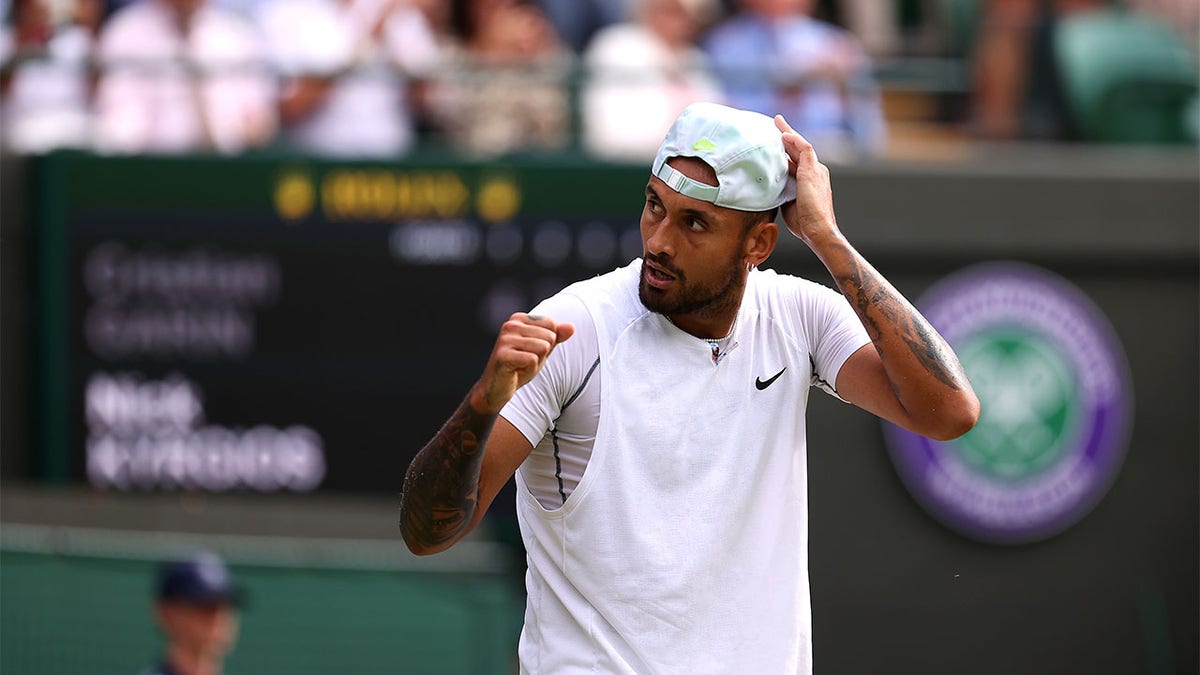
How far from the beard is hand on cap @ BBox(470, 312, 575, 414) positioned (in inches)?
11.4

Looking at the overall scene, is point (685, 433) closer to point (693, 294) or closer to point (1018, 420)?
point (693, 294)

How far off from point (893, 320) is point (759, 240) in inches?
11.9

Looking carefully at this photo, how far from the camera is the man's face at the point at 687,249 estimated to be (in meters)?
3.46

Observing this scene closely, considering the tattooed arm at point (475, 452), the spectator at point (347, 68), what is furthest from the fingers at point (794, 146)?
the spectator at point (347, 68)

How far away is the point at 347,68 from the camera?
Answer: 876cm

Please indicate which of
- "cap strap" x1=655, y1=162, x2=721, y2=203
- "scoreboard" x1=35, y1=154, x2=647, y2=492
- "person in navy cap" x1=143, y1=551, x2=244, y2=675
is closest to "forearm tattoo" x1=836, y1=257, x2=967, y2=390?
"cap strap" x1=655, y1=162, x2=721, y2=203

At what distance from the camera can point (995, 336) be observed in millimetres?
9266

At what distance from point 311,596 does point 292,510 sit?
0.86 metres

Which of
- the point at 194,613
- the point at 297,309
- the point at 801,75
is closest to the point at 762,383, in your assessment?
the point at 194,613

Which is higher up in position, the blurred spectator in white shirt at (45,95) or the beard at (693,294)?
the beard at (693,294)

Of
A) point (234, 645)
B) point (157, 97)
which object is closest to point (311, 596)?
point (234, 645)

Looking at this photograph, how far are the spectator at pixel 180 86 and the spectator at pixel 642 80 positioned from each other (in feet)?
5.29

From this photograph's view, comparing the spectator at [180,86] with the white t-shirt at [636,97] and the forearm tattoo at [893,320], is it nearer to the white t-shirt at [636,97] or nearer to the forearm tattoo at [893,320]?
the white t-shirt at [636,97]

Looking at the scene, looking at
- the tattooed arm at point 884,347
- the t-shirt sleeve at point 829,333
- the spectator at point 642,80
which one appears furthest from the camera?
the spectator at point 642,80
